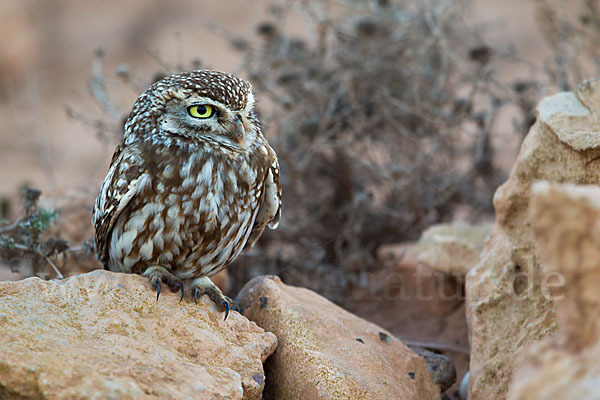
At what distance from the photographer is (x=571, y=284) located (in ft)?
6.18

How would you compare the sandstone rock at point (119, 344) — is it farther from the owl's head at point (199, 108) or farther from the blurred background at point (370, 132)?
the blurred background at point (370, 132)

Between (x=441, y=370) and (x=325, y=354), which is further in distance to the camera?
(x=441, y=370)

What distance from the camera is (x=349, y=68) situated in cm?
657

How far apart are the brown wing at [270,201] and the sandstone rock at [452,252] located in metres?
1.44

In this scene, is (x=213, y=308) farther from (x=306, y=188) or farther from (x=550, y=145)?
(x=306, y=188)

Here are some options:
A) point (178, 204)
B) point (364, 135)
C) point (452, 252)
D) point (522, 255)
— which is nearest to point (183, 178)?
point (178, 204)

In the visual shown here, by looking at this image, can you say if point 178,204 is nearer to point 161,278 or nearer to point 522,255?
point 161,278

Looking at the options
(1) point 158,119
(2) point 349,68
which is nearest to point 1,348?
(1) point 158,119

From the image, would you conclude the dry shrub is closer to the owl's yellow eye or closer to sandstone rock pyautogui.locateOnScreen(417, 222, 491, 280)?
sandstone rock pyautogui.locateOnScreen(417, 222, 491, 280)

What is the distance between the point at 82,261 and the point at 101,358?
247cm

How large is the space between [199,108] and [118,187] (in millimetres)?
574

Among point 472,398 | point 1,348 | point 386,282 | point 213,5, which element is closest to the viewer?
point 1,348

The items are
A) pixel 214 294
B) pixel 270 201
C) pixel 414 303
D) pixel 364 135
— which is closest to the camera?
pixel 214 294

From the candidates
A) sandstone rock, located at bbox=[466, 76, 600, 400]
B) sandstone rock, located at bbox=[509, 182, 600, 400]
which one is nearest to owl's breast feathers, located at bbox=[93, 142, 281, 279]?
sandstone rock, located at bbox=[466, 76, 600, 400]
